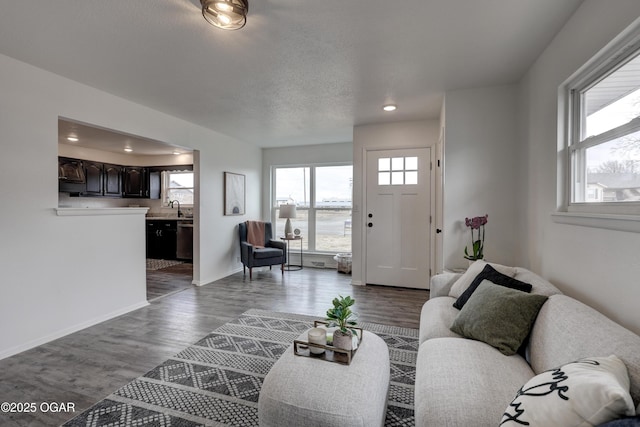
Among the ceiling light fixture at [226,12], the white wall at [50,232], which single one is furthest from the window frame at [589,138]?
the white wall at [50,232]

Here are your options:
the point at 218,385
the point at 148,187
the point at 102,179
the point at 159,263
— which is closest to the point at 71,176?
the point at 102,179

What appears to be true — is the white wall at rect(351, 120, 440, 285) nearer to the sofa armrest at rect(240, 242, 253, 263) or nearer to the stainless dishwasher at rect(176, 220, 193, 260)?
the sofa armrest at rect(240, 242, 253, 263)

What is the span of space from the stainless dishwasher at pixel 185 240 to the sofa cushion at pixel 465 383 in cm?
587

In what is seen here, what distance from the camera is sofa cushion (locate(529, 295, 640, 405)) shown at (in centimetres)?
104

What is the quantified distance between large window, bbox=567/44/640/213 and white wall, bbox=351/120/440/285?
2223 mm

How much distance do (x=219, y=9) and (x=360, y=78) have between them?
4.75ft

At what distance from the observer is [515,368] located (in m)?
1.44

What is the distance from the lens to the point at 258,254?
16.1ft

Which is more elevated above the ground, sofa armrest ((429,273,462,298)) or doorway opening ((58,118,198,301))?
doorway opening ((58,118,198,301))

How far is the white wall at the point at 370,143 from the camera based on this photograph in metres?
4.18

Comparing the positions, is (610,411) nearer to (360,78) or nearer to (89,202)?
(360,78)

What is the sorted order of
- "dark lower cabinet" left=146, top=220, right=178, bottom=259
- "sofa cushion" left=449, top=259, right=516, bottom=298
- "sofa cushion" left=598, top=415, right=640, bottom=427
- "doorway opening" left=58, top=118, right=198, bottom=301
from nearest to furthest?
"sofa cushion" left=598, top=415, right=640, bottom=427, "sofa cushion" left=449, top=259, right=516, bottom=298, "doorway opening" left=58, top=118, right=198, bottom=301, "dark lower cabinet" left=146, top=220, right=178, bottom=259

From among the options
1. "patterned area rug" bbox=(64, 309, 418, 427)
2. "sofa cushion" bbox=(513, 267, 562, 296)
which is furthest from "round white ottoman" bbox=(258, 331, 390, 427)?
"sofa cushion" bbox=(513, 267, 562, 296)

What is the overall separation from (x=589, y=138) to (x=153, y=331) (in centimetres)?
375
